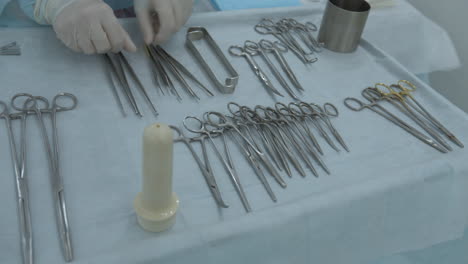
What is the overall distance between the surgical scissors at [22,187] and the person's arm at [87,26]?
0.71 ft

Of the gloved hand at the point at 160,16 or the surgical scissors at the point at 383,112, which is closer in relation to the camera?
the surgical scissors at the point at 383,112

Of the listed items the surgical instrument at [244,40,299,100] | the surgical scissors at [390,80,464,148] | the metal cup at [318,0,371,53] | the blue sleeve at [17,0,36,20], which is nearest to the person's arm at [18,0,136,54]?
the blue sleeve at [17,0,36,20]

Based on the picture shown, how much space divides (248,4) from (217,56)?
14.9 inches

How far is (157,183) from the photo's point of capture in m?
0.54

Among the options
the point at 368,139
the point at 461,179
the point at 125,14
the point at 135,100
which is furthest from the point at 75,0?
the point at 461,179

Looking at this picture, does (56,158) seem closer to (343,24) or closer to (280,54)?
(280,54)

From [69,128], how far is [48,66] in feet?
0.76

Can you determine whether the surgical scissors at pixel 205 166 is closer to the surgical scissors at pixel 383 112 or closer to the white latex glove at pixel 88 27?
the white latex glove at pixel 88 27

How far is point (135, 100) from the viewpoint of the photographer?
0.88 meters

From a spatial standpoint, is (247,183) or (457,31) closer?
(247,183)

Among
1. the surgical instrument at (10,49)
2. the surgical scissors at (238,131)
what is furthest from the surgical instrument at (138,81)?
the surgical instrument at (10,49)

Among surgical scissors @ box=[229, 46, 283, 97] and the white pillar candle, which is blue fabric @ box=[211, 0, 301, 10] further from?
the white pillar candle

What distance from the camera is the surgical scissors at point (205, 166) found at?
2.28 feet

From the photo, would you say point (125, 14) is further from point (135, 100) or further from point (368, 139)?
point (368, 139)
